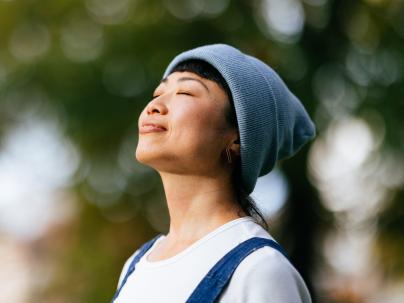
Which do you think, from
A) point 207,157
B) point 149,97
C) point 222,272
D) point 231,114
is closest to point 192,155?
point 207,157

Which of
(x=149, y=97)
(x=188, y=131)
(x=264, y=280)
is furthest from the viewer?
(x=149, y=97)

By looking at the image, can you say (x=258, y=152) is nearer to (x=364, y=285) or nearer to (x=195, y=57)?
(x=195, y=57)

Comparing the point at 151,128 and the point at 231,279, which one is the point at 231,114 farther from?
the point at 231,279

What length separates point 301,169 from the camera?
198 inches

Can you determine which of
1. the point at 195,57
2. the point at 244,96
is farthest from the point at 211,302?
the point at 195,57

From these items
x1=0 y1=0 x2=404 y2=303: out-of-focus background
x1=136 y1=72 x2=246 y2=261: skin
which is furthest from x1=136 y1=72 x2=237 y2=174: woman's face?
x1=0 y1=0 x2=404 y2=303: out-of-focus background

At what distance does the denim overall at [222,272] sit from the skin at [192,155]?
0.13 metres

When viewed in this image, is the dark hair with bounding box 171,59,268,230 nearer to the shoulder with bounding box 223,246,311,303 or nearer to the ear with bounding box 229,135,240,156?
the ear with bounding box 229,135,240,156

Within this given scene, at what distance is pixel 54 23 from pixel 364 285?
12.3 ft

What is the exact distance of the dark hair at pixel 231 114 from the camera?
1.42 meters

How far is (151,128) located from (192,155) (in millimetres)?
111

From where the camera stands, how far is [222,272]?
1.22 metres

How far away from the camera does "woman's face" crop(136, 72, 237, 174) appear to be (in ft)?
4.43

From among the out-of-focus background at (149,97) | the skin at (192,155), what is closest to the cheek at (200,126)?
the skin at (192,155)
